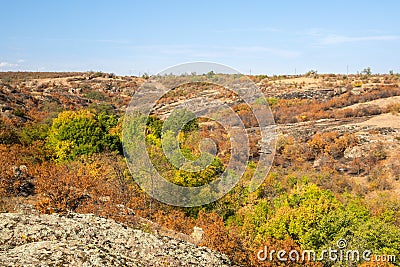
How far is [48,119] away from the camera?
48281mm

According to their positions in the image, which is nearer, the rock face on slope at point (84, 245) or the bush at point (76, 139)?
the rock face on slope at point (84, 245)

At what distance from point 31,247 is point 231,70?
1082 centimetres

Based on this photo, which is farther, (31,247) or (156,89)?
(156,89)

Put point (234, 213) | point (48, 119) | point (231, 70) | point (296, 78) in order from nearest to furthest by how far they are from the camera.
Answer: point (231, 70), point (234, 213), point (48, 119), point (296, 78)

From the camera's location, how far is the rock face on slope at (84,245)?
647cm

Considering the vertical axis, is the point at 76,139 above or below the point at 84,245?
below

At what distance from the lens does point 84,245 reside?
23.4 ft

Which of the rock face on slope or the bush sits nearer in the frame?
the rock face on slope

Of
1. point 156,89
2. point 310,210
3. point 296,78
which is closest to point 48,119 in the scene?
point 156,89

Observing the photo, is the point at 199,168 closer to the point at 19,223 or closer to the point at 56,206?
the point at 56,206

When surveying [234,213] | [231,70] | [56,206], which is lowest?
[234,213]

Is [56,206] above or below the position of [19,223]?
below

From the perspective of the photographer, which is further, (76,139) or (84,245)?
(76,139)

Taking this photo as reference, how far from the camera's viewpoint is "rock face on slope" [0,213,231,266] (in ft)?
21.2
